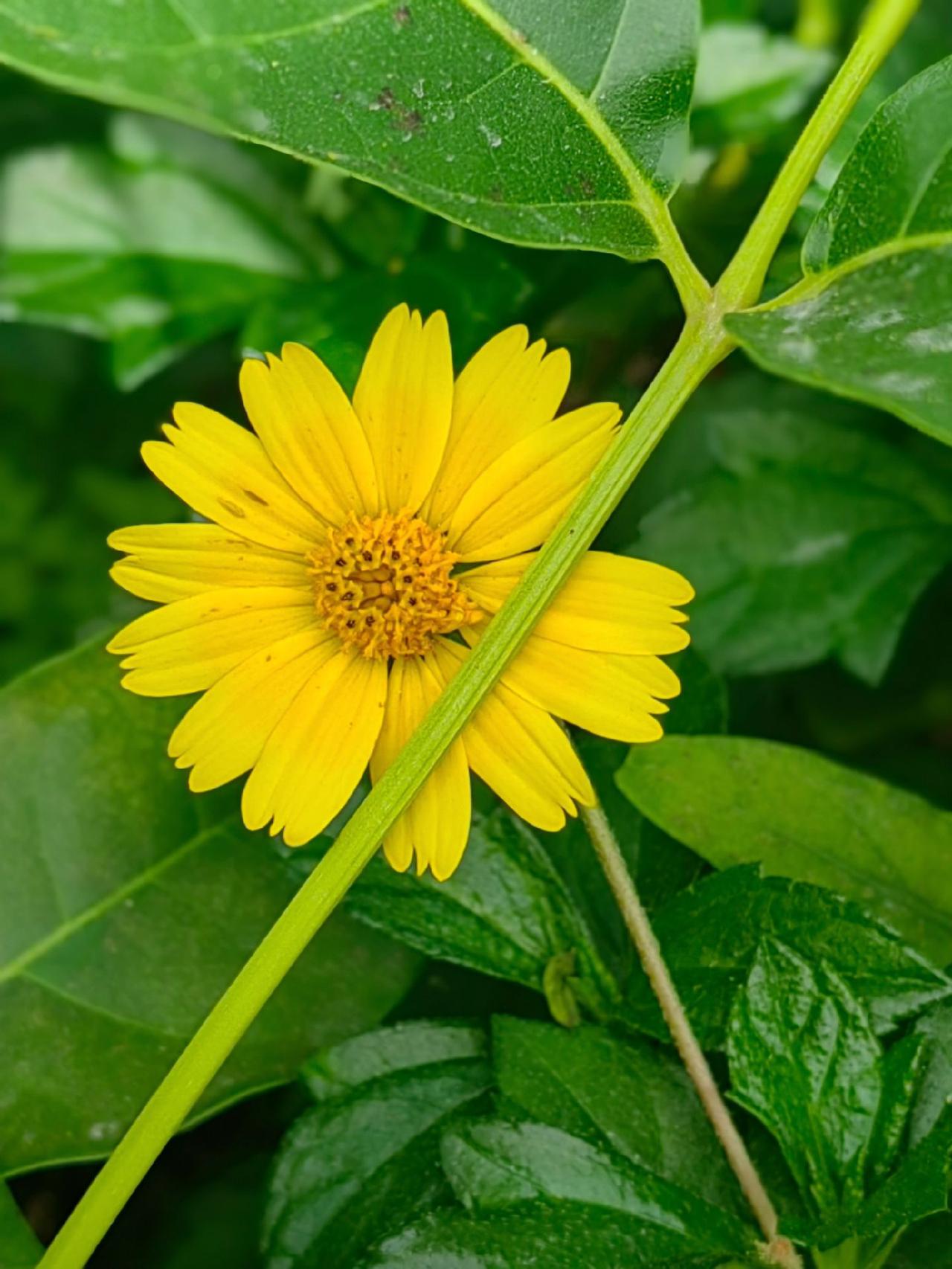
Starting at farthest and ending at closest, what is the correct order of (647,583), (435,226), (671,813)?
(435,226) < (671,813) < (647,583)

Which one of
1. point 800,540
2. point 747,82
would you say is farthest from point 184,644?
point 747,82

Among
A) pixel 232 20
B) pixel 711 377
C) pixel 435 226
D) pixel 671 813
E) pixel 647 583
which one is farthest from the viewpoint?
pixel 711 377

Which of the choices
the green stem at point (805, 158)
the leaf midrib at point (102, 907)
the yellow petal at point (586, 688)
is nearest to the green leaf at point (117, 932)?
the leaf midrib at point (102, 907)

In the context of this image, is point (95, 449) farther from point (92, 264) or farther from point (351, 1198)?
point (351, 1198)

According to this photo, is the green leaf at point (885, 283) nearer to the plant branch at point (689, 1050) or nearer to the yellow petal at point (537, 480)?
the yellow petal at point (537, 480)

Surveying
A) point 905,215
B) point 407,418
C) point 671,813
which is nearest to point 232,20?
point 407,418

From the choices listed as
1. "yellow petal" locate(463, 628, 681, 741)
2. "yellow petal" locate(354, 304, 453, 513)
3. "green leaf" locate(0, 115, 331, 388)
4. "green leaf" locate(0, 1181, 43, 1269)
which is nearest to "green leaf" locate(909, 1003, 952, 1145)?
"yellow petal" locate(463, 628, 681, 741)

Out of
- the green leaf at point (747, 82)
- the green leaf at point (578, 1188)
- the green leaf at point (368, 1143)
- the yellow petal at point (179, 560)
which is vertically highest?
the green leaf at point (747, 82)
